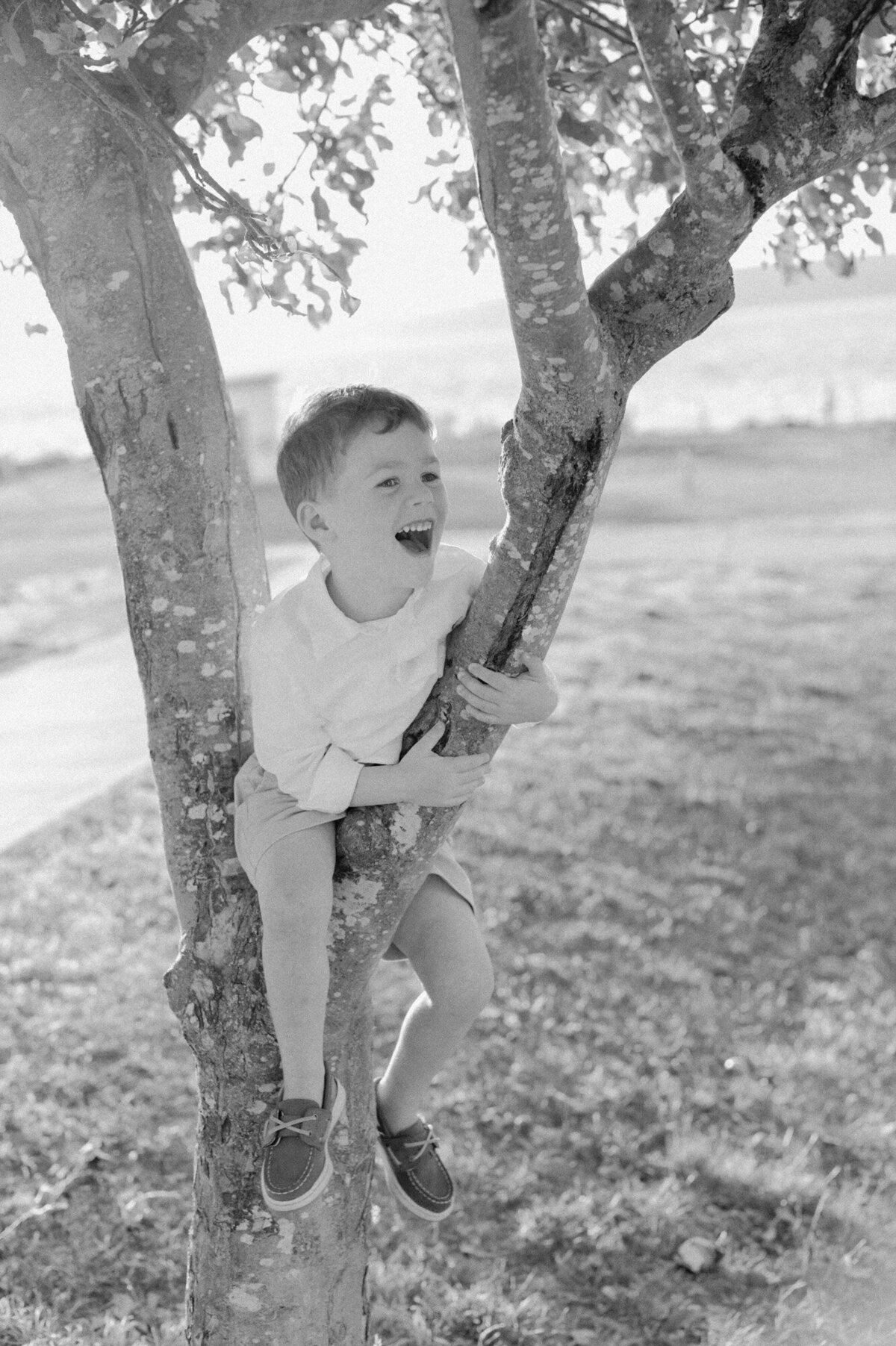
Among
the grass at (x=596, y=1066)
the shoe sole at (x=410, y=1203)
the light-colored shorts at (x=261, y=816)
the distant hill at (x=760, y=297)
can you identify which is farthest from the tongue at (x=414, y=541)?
the distant hill at (x=760, y=297)

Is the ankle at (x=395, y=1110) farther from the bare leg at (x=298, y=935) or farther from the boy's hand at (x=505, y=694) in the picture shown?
the boy's hand at (x=505, y=694)

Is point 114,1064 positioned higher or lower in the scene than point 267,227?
lower

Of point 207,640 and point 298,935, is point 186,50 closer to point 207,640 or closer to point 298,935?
point 207,640

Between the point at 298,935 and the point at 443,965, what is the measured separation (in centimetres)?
41

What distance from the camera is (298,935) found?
2232 millimetres

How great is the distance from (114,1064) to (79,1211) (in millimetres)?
744

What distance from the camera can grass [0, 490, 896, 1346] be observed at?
10.6 ft

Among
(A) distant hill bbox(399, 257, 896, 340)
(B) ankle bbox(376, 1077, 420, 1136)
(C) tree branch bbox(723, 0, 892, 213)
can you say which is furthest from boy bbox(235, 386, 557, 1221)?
(A) distant hill bbox(399, 257, 896, 340)

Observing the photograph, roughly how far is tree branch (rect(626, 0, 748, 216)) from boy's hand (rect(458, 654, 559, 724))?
0.79 m

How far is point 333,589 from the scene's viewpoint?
2508 mm

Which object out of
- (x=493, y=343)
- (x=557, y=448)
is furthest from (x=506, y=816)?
(x=493, y=343)

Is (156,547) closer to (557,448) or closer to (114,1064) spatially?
(557,448)

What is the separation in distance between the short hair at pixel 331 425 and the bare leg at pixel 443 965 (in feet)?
2.68

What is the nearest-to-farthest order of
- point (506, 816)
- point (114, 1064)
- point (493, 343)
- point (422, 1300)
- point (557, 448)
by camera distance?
point (557, 448)
point (422, 1300)
point (114, 1064)
point (506, 816)
point (493, 343)
